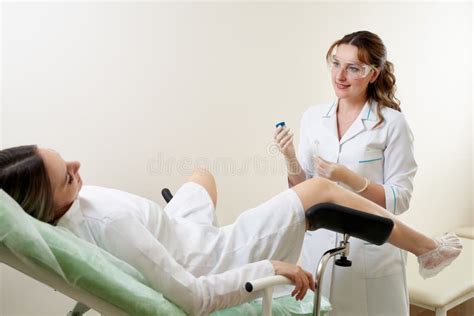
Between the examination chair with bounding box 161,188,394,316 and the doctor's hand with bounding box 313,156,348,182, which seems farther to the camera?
the doctor's hand with bounding box 313,156,348,182

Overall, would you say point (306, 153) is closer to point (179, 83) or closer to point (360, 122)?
point (360, 122)

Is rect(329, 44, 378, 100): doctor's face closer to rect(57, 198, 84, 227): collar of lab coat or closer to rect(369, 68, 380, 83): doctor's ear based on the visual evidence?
rect(369, 68, 380, 83): doctor's ear

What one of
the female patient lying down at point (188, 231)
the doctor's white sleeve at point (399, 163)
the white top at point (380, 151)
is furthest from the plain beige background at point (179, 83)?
the doctor's white sleeve at point (399, 163)

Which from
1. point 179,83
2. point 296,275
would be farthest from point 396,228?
point 179,83

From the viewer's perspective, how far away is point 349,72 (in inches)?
86.1

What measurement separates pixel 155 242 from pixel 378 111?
105 centimetres

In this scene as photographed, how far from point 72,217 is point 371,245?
3.61 ft

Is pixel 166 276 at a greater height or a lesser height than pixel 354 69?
lesser

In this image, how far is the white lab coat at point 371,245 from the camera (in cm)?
215

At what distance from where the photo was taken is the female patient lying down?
1521mm

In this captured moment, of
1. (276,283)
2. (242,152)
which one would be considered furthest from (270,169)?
(276,283)

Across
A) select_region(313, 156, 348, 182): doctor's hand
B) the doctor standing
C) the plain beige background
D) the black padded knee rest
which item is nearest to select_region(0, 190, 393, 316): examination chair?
the black padded knee rest

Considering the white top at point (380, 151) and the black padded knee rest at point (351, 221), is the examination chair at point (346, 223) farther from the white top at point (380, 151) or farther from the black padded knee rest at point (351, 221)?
the white top at point (380, 151)

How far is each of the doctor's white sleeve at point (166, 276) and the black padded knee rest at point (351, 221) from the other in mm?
272
